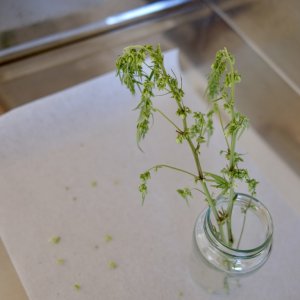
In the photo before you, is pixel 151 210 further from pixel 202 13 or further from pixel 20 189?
pixel 202 13

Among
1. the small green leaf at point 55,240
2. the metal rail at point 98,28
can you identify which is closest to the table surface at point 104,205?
the small green leaf at point 55,240

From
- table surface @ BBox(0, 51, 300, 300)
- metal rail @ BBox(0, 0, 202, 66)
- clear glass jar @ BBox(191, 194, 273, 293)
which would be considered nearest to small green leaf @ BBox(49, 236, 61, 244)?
table surface @ BBox(0, 51, 300, 300)

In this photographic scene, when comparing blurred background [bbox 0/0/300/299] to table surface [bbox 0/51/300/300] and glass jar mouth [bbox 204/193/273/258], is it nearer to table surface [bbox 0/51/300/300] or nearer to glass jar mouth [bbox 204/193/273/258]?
table surface [bbox 0/51/300/300]

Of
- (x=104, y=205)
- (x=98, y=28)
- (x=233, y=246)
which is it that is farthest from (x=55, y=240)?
(x=98, y=28)

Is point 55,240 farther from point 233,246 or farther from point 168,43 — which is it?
point 168,43

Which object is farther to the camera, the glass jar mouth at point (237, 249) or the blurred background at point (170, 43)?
the blurred background at point (170, 43)

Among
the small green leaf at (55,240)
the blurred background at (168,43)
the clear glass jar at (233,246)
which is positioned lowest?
the clear glass jar at (233,246)

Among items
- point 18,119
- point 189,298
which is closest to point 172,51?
point 18,119

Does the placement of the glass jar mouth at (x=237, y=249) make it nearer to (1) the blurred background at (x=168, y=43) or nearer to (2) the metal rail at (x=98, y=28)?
(1) the blurred background at (x=168, y=43)

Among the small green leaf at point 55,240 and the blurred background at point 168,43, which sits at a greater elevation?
the blurred background at point 168,43
